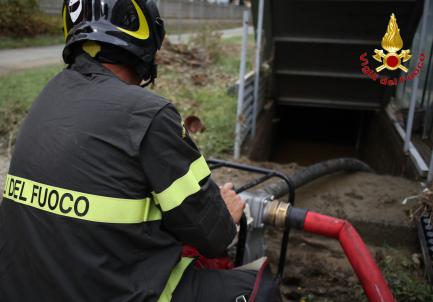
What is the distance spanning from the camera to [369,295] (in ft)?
6.69

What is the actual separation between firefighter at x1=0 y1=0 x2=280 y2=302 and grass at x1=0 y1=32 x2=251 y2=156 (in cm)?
319

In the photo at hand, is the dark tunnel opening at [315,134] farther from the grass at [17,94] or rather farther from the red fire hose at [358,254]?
the red fire hose at [358,254]

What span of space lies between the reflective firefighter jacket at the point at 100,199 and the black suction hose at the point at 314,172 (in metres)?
1.24

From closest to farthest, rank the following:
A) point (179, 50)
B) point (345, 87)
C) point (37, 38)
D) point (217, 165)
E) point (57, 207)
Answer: point (57, 207) < point (217, 165) < point (345, 87) < point (179, 50) < point (37, 38)

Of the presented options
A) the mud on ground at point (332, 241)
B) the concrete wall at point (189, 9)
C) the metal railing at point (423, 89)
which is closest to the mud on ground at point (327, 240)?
the mud on ground at point (332, 241)

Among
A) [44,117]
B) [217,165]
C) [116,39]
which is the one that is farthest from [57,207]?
[217,165]

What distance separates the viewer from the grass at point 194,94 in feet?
16.5

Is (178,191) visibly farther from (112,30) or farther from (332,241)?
(332,241)

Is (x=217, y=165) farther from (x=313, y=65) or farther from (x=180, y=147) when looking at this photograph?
(x=313, y=65)

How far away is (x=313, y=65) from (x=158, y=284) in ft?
16.0

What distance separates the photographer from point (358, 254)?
A: 83.0 inches

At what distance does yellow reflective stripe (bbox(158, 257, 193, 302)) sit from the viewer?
1.54 metres

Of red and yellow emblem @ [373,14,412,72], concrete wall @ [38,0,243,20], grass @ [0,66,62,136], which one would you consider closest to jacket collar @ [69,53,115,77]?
red and yellow emblem @ [373,14,412,72]

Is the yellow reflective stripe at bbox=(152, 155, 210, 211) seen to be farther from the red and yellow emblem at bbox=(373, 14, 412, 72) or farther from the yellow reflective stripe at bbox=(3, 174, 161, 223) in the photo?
the red and yellow emblem at bbox=(373, 14, 412, 72)
